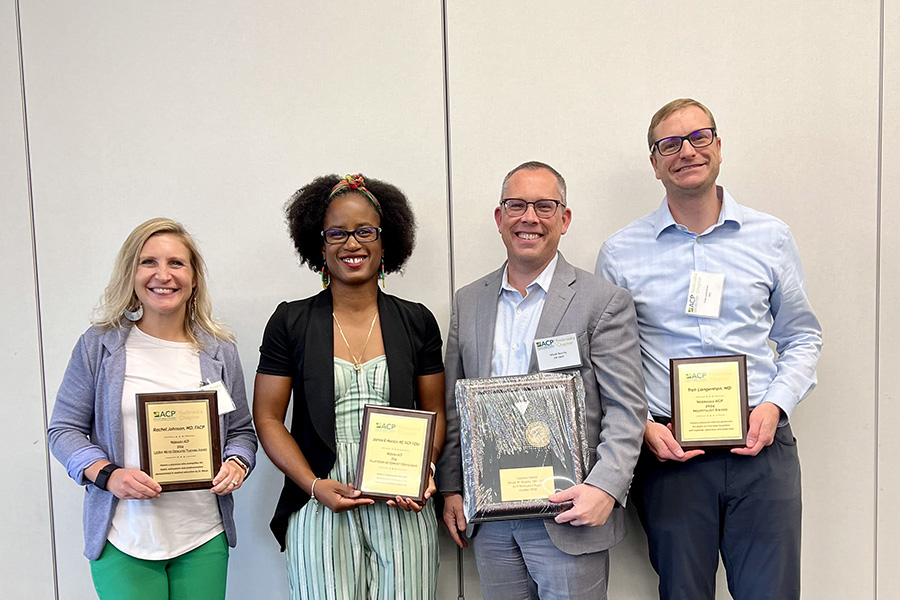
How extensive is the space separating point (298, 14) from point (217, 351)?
144 centimetres

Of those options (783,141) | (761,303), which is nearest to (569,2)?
(783,141)

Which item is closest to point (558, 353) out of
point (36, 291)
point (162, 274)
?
point (162, 274)

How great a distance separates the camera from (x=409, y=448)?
1.88m

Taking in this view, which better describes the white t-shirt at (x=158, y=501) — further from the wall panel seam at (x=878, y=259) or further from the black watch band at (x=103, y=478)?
the wall panel seam at (x=878, y=259)

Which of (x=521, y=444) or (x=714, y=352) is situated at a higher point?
(x=714, y=352)

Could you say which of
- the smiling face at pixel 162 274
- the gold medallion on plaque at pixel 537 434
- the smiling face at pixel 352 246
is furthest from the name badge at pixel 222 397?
the gold medallion on plaque at pixel 537 434

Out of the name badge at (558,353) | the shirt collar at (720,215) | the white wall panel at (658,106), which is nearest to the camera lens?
the name badge at (558,353)

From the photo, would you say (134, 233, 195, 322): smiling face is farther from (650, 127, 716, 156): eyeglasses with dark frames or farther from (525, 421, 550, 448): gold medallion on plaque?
(650, 127, 716, 156): eyeglasses with dark frames

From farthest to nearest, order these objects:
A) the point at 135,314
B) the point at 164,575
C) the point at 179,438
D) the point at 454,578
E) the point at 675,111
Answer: the point at 454,578 < the point at 675,111 < the point at 135,314 < the point at 164,575 < the point at 179,438

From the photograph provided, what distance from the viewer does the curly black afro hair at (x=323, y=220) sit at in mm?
2215

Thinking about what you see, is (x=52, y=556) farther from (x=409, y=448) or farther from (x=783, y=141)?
(x=783, y=141)

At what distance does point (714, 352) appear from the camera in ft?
7.13

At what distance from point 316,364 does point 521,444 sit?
2.26ft

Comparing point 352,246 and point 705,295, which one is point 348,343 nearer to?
point 352,246
